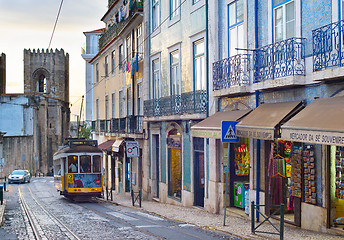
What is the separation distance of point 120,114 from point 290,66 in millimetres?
19578

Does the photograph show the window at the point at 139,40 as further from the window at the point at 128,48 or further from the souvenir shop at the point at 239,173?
the souvenir shop at the point at 239,173

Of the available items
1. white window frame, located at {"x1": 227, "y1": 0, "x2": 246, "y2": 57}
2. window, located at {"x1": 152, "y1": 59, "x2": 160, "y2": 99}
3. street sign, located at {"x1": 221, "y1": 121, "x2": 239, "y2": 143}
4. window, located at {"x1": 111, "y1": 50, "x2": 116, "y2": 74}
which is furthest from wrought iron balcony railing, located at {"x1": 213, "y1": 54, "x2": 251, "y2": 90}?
window, located at {"x1": 111, "y1": 50, "x2": 116, "y2": 74}

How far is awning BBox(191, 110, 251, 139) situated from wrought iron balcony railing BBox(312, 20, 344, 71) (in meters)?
3.45

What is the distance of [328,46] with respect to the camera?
10211 mm

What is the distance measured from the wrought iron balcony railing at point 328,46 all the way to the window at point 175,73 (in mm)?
9211

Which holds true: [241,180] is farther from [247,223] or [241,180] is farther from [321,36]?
[321,36]

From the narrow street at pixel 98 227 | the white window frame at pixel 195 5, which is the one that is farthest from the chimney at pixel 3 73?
the white window frame at pixel 195 5

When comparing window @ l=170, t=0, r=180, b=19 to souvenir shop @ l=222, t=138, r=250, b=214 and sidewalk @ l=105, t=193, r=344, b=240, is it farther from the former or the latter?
sidewalk @ l=105, t=193, r=344, b=240

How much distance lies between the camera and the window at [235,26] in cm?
1447

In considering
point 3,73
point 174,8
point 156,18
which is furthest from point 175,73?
point 3,73

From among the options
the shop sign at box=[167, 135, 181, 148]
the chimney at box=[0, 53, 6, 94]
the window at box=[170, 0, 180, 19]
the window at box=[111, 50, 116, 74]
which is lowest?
the shop sign at box=[167, 135, 181, 148]

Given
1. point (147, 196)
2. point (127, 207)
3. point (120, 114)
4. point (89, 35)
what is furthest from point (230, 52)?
point (89, 35)

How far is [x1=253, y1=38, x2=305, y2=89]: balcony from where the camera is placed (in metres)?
11.3

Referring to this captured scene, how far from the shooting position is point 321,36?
10.4m
